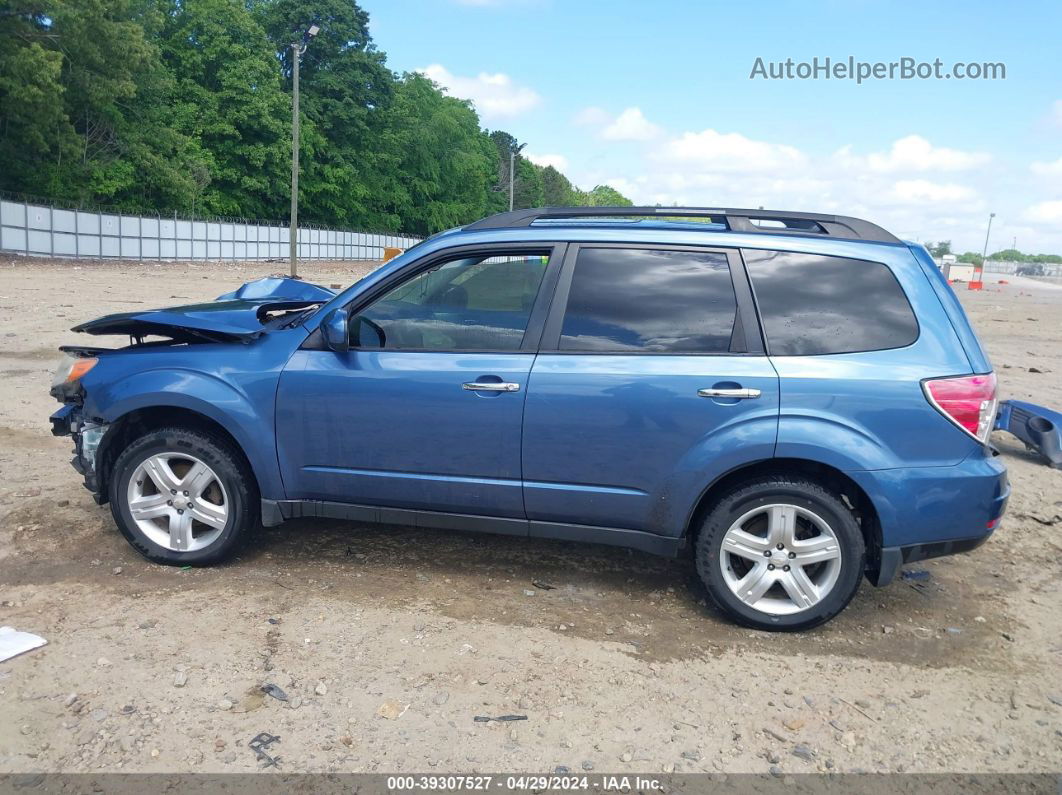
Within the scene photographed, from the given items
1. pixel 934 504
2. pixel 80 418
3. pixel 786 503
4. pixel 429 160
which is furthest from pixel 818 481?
pixel 429 160

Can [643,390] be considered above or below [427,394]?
above

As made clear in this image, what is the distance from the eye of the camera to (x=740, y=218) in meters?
4.38

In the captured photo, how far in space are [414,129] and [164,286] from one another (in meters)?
58.0

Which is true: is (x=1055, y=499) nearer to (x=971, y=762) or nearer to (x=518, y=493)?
(x=971, y=762)

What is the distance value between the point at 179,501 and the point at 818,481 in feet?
10.4

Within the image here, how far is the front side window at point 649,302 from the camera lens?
13.4 ft

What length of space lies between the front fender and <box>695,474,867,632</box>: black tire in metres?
2.14

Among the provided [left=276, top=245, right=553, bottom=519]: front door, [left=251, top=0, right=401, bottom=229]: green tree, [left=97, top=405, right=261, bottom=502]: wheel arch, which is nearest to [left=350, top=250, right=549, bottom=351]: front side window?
[left=276, top=245, right=553, bottom=519]: front door

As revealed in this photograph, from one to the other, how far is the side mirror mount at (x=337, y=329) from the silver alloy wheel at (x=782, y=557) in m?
2.01

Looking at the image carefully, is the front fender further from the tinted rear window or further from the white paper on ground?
the tinted rear window

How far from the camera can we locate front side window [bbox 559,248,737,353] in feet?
13.4

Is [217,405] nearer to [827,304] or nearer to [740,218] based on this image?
[740,218]

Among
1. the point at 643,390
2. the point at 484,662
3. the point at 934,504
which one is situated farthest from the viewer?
the point at 643,390

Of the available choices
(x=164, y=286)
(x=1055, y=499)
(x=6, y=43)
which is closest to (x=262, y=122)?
(x=6, y=43)
